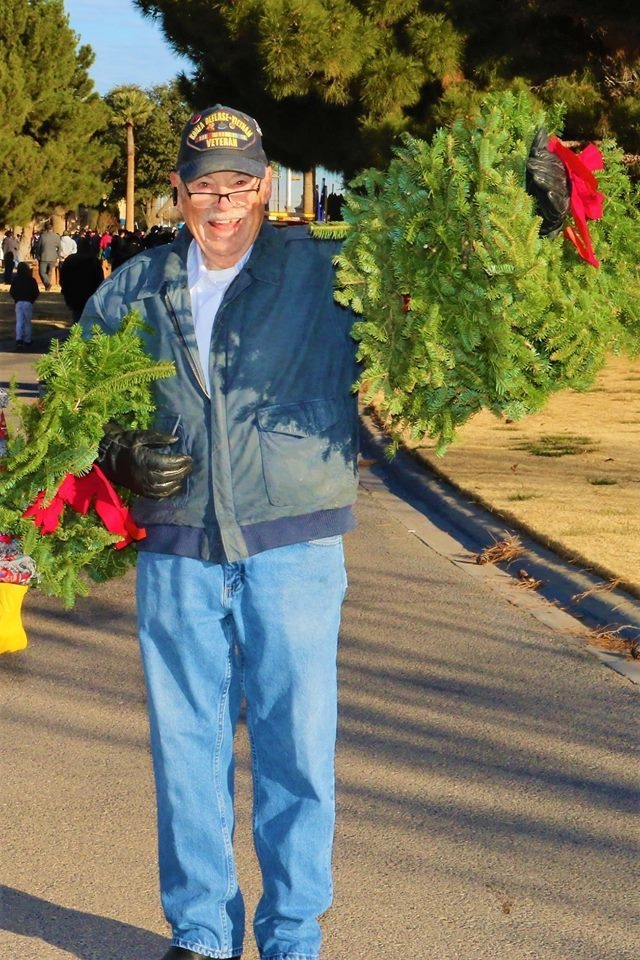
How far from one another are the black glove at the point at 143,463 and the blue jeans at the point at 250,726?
20 cm

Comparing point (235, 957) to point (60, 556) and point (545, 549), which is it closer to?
point (60, 556)

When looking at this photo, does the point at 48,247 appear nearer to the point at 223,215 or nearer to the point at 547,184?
the point at 223,215

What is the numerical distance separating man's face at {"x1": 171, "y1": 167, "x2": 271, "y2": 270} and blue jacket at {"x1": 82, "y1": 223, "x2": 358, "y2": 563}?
5cm

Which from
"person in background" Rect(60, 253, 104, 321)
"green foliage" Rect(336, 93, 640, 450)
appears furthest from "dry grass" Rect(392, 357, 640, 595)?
"person in background" Rect(60, 253, 104, 321)

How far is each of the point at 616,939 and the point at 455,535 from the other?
18.3 ft

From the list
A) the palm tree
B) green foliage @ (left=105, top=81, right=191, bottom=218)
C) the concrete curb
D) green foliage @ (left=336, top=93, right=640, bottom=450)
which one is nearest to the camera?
green foliage @ (left=336, top=93, right=640, bottom=450)

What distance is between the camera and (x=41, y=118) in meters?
65.2

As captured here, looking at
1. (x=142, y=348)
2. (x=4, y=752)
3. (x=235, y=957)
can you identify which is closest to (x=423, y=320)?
(x=142, y=348)

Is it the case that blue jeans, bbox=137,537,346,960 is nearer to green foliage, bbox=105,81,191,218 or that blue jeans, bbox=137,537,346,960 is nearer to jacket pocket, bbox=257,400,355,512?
jacket pocket, bbox=257,400,355,512

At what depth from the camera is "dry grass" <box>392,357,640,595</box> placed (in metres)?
8.26

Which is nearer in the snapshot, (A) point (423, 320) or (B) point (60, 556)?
(A) point (423, 320)

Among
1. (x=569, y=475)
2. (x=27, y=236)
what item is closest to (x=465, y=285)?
(x=569, y=475)

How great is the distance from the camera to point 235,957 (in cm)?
346

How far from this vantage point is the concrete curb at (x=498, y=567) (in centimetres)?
688
